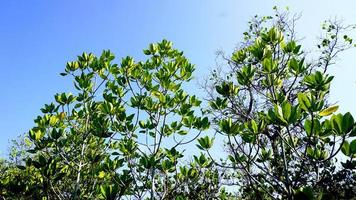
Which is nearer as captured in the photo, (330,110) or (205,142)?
(330,110)

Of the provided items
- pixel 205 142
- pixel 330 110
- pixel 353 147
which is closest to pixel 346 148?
pixel 353 147

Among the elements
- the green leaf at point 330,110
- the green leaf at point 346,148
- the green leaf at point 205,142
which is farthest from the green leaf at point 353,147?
the green leaf at point 205,142

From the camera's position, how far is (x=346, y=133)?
90.0 inches

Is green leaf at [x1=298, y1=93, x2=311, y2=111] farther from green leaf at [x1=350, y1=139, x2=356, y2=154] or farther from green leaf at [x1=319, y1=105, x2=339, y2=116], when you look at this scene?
green leaf at [x1=350, y1=139, x2=356, y2=154]

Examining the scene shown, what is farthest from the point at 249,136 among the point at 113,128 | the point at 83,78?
the point at 83,78

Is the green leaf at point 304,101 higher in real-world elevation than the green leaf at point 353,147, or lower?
higher

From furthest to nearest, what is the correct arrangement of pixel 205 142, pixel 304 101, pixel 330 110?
pixel 205 142, pixel 330 110, pixel 304 101

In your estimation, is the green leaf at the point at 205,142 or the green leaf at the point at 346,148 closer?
the green leaf at the point at 346,148

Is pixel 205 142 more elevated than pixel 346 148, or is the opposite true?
pixel 205 142

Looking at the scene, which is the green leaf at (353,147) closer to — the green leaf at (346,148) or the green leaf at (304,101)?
the green leaf at (346,148)

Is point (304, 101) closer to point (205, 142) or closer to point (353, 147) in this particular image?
point (353, 147)

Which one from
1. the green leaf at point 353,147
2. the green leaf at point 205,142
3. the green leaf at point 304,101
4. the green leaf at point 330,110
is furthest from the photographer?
the green leaf at point 205,142

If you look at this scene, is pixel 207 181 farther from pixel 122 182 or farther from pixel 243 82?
pixel 243 82

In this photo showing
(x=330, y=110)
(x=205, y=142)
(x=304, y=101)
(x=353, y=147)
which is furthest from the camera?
(x=205, y=142)
